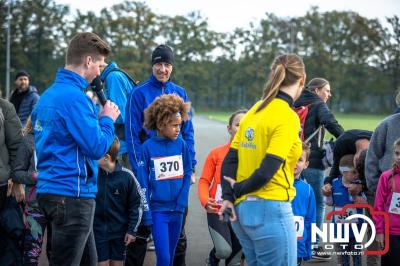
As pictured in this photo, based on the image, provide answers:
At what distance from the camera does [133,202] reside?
547 cm

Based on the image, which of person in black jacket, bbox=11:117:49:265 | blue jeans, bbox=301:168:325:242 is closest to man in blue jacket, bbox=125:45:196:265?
person in black jacket, bbox=11:117:49:265

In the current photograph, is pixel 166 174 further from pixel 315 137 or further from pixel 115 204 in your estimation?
pixel 315 137

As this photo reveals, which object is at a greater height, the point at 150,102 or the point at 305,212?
the point at 150,102

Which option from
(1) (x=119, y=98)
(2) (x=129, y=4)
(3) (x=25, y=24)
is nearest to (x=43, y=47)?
(3) (x=25, y=24)

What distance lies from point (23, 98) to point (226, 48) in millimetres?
84972

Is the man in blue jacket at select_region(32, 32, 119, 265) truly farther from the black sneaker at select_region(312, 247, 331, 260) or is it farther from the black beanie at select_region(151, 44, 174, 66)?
the black sneaker at select_region(312, 247, 331, 260)

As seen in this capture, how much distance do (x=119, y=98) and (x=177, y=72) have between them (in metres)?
83.2

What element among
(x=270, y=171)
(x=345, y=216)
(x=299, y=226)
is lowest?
(x=345, y=216)

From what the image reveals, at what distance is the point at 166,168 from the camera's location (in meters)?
5.56

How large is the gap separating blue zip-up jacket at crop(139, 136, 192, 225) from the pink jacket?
1.55 m

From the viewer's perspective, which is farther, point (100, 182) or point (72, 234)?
point (100, 182)

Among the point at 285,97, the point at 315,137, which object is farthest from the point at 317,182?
the point at 285,97

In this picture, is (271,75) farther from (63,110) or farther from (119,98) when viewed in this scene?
(119,98)

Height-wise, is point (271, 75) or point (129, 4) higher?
point (129, 4)
